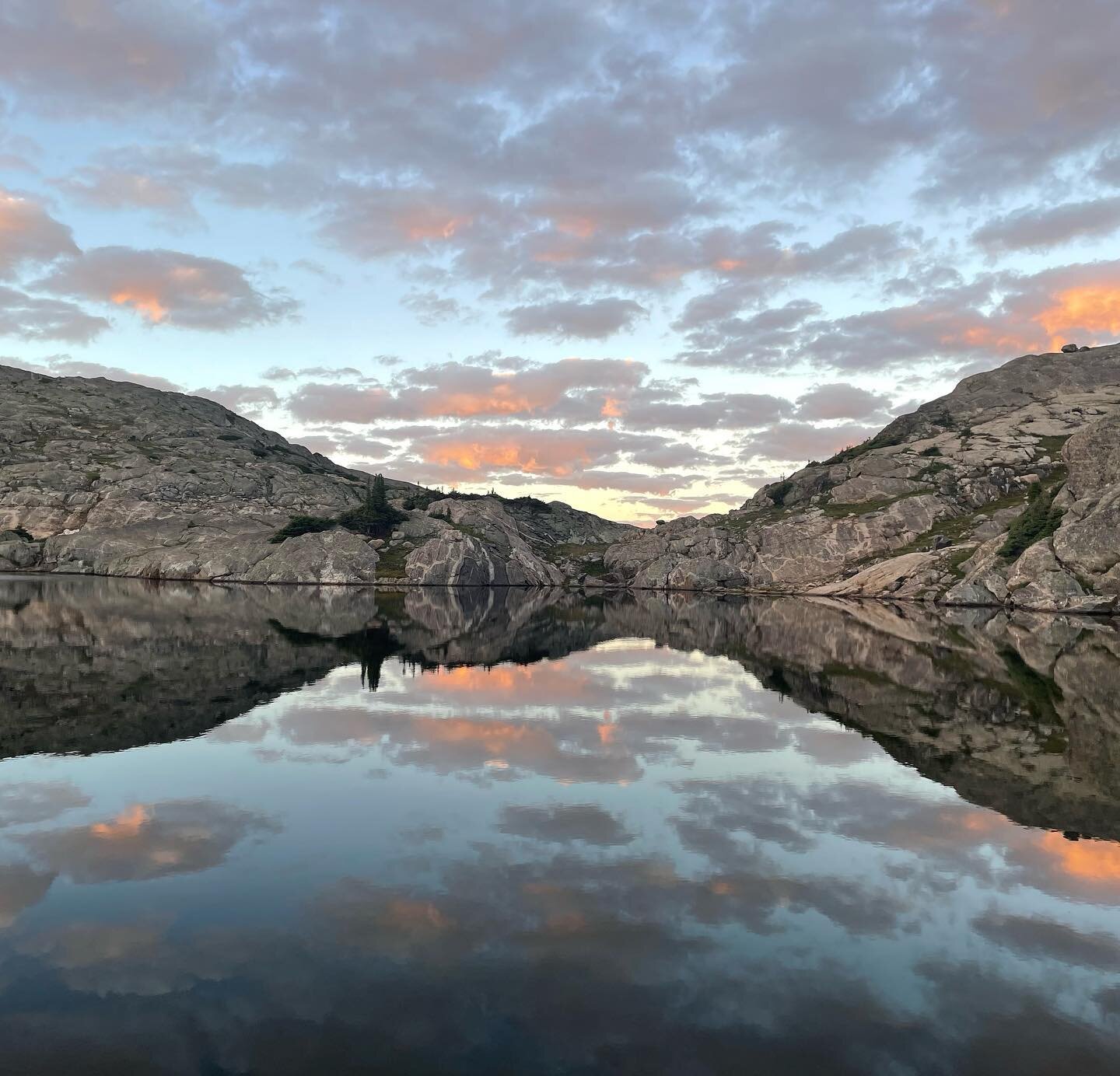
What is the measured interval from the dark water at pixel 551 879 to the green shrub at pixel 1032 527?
111 metres

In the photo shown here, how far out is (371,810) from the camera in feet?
77.2

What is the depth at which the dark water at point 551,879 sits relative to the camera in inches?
477

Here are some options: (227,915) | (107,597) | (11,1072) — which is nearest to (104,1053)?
(11,1072)

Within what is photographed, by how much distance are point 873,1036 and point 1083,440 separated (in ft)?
562

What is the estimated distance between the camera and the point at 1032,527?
145 meters

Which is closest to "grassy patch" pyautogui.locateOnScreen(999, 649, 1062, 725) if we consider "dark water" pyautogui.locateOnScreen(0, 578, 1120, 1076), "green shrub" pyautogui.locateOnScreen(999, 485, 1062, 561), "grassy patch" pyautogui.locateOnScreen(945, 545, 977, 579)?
"dark water" pyautogui.locateOnScreen(0, 578, 1120, 1076)

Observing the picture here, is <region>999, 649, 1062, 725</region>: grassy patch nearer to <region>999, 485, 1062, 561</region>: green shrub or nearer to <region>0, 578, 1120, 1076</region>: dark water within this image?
<region>0, 578, 1120, 1076</region>: dark water

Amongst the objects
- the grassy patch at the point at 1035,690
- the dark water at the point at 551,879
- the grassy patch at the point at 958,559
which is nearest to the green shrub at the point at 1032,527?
the grassy patch at the point at 958,559

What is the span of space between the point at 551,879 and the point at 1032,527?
160 meters

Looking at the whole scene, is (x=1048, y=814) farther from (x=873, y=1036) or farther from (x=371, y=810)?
(x=371, y=810)

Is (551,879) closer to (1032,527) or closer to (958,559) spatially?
(1032,527)

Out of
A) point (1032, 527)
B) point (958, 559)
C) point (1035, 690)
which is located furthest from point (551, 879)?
point (958, 559)

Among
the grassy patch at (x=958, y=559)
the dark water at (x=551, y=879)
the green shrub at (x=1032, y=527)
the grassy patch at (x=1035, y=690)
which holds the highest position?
the green shrub at (x=1032, y=527)

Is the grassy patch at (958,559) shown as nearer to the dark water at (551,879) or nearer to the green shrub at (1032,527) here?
the green shrub at (1032,527)
